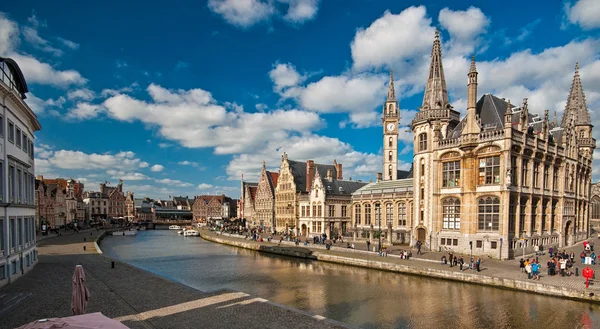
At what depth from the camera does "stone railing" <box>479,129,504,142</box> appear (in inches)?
1316

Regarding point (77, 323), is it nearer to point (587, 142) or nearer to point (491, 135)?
point (491, 135)

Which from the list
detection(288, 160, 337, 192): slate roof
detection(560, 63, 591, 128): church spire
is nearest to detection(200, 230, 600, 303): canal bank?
detection(288, 160, 337, 192): slate roof

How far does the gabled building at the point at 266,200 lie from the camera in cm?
7694

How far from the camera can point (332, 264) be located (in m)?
36.8

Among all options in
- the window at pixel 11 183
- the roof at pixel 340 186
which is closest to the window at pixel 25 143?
the window at pixel 11 183

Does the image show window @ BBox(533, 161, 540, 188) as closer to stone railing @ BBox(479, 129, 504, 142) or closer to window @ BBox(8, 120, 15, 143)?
stone railing @ BBox(479, 129, 504, 142)

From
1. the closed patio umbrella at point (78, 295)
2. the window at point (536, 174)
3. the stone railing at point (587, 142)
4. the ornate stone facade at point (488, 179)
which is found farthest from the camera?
the stone railing at point (587, 142)

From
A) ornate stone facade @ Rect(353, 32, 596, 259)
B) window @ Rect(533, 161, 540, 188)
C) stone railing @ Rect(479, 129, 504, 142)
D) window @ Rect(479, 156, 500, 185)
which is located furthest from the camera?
window @ Rect(533, 161, 540, 188)

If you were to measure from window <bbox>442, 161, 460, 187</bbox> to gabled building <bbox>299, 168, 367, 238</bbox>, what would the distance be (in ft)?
76.2

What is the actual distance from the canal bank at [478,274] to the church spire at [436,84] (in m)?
20.1

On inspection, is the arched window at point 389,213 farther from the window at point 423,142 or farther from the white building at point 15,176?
the white building at point 15,176

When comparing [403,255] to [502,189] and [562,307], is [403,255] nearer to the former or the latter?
[502,189]

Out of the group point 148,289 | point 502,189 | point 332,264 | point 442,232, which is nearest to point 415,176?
point 442,232

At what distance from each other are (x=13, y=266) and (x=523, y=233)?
43223mm
